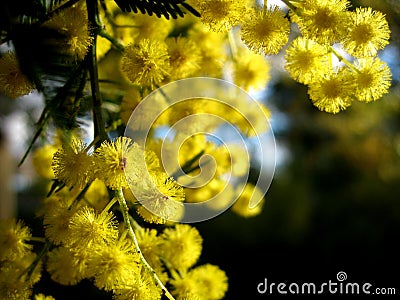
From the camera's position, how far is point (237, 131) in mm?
700

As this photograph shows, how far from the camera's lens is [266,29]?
0.50 metres

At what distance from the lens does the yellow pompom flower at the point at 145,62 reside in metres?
0.51

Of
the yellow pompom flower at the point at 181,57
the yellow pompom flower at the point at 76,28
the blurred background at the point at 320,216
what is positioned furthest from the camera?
the blurred background at the point at 320,216

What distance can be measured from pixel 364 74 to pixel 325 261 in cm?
247

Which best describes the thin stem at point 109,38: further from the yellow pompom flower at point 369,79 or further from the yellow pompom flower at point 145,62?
the yellow pompom flower at point 369,79

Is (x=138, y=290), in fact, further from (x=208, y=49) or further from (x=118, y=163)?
(x=208, y=49)

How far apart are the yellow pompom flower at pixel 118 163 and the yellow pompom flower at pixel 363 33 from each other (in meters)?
0.23

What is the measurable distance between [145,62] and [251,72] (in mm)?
216

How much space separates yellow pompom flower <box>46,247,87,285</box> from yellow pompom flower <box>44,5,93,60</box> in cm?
20

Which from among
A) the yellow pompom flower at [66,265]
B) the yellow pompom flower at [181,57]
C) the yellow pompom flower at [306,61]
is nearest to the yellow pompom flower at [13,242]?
the yellow pompom flower at [66,265]

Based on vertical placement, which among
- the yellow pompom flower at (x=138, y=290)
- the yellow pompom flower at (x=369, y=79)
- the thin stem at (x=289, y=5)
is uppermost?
the thin stem at (x=289, y=5)

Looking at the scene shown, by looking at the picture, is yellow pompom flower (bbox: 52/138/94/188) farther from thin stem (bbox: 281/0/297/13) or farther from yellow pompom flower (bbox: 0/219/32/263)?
A: thin stem (bbox: 281/0/297/13)

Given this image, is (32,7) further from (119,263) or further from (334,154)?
(334,154)

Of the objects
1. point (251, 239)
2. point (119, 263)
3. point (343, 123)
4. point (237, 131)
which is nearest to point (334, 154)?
point (343, 123)
